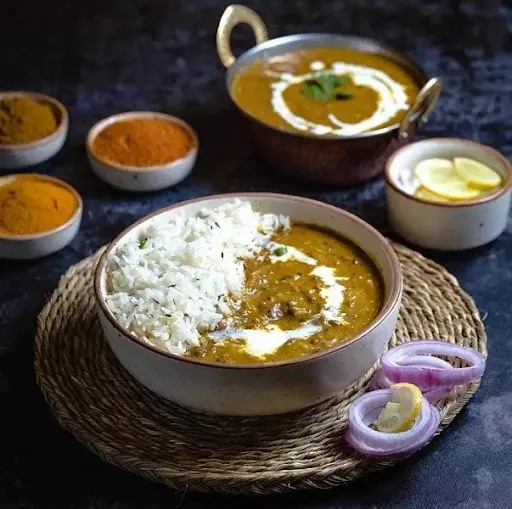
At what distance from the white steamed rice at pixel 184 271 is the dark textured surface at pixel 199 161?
0.31m

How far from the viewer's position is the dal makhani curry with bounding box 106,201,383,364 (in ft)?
6.09

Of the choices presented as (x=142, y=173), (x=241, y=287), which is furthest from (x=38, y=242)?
(x=241, y=287)

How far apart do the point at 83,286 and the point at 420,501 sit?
1037 millimetres

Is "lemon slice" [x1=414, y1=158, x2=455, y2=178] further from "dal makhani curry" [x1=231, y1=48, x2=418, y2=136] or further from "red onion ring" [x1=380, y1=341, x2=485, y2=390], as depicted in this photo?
"red onion ring" [x1=380, y1=341, x2=485, y2=390]

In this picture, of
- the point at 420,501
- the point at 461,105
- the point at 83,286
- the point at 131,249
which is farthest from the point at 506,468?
the point at 461,105

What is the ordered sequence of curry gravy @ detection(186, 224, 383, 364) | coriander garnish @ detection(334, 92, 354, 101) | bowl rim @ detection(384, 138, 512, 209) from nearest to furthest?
curry gravy @ detection(186, 224, 383, 364) → bowl rim @ detection(384, 138, 512, 209) → coriander garnish @ detection(334, 92, 354, 101)

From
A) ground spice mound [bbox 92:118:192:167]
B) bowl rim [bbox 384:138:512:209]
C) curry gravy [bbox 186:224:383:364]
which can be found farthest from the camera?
ground spice mound [bbox 92:118:192:167]

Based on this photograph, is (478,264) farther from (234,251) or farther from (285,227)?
(234,251)

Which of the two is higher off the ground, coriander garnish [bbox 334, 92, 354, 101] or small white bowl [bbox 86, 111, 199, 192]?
coriander garnish [bbox 334, 92, 354, 101]

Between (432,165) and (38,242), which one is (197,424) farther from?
(432,165)

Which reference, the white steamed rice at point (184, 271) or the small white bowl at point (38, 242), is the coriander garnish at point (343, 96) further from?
the small white bowl at point (38, 242)

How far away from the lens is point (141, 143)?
2789 mm

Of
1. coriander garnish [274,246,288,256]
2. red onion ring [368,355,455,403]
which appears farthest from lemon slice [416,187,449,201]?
red onion ring [368,355,455,403]

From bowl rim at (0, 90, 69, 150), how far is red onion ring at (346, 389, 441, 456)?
1.50 m
